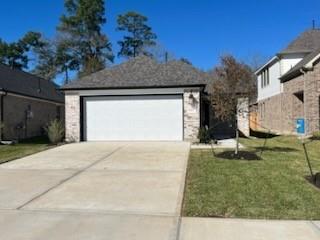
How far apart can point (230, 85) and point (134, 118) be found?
7.17 meters

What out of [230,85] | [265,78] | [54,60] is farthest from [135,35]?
[230,85]

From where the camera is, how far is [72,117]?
1883cm

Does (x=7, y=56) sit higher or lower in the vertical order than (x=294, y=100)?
higher

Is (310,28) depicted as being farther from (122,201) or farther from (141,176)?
(122,201)

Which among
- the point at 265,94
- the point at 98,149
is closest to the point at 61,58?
the point at 265,94

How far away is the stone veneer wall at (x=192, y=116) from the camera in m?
17.8

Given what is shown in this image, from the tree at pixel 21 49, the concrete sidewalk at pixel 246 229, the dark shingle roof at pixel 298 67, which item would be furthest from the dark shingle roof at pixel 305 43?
the tree at pixel 21 49

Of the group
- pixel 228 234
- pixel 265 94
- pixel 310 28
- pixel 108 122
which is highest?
pixel 310 28

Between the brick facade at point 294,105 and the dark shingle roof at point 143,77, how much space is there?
5.56 meters

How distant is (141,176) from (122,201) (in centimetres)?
238

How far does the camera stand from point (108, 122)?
18672 millimetres

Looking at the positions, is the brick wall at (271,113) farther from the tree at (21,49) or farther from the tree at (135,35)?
the tree at (21,49)

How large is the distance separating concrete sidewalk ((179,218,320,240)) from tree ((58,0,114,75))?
1630 inches

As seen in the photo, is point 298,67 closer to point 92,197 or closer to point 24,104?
point 24,104
